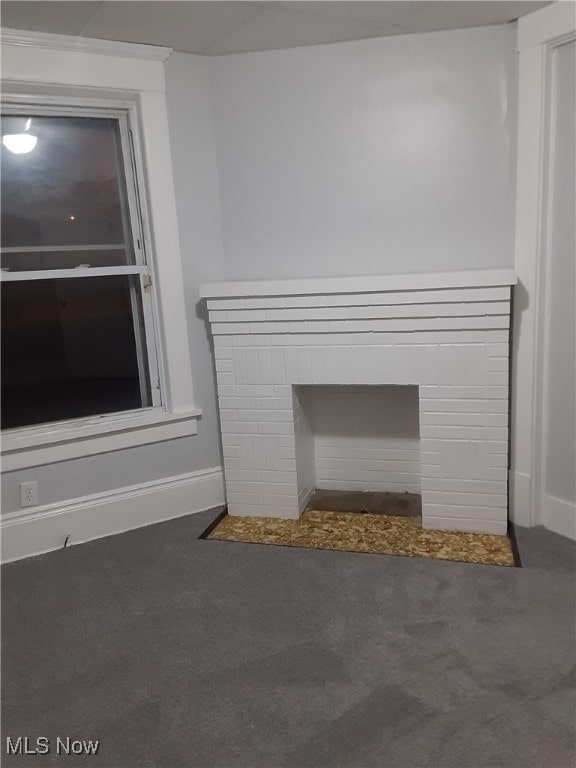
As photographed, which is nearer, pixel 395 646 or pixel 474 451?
pixel 395 646

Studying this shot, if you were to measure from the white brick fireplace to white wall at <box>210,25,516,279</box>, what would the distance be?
30cm

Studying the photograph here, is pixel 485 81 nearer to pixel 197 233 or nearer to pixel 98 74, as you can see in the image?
pixel 197 233

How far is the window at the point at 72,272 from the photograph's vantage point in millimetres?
2877

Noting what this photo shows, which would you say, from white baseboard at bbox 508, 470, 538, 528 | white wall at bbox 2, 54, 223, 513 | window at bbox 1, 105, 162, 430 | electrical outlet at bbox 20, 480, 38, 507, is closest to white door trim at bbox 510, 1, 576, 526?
white baseboard at bbox 508, 470, 538, 528

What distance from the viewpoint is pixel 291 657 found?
215 centimetres

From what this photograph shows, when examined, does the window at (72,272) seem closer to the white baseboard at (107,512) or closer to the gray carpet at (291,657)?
the white baseboard at (107,512)

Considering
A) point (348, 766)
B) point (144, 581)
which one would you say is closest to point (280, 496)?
point (144, 581)

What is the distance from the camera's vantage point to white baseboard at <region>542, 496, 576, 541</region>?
2.83 metres

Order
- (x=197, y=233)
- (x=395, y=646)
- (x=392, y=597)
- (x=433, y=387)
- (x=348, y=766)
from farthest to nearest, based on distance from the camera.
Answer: (x=197, y=233), (x=433, y=387), (x=392, y=597), (x=395, y=646), (x=348, y=766)

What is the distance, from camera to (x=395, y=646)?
2172 millimetres

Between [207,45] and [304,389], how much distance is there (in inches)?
66.4

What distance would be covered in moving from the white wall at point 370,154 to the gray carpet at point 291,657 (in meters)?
A: 1.42

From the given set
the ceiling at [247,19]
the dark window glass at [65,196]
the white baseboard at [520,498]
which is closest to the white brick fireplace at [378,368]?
the white baseboard at [520,498]

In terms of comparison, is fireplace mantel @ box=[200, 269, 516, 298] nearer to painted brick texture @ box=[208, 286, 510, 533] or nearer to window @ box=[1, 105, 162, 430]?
painted brick texture @ box=[208, 286, 510, 533]
